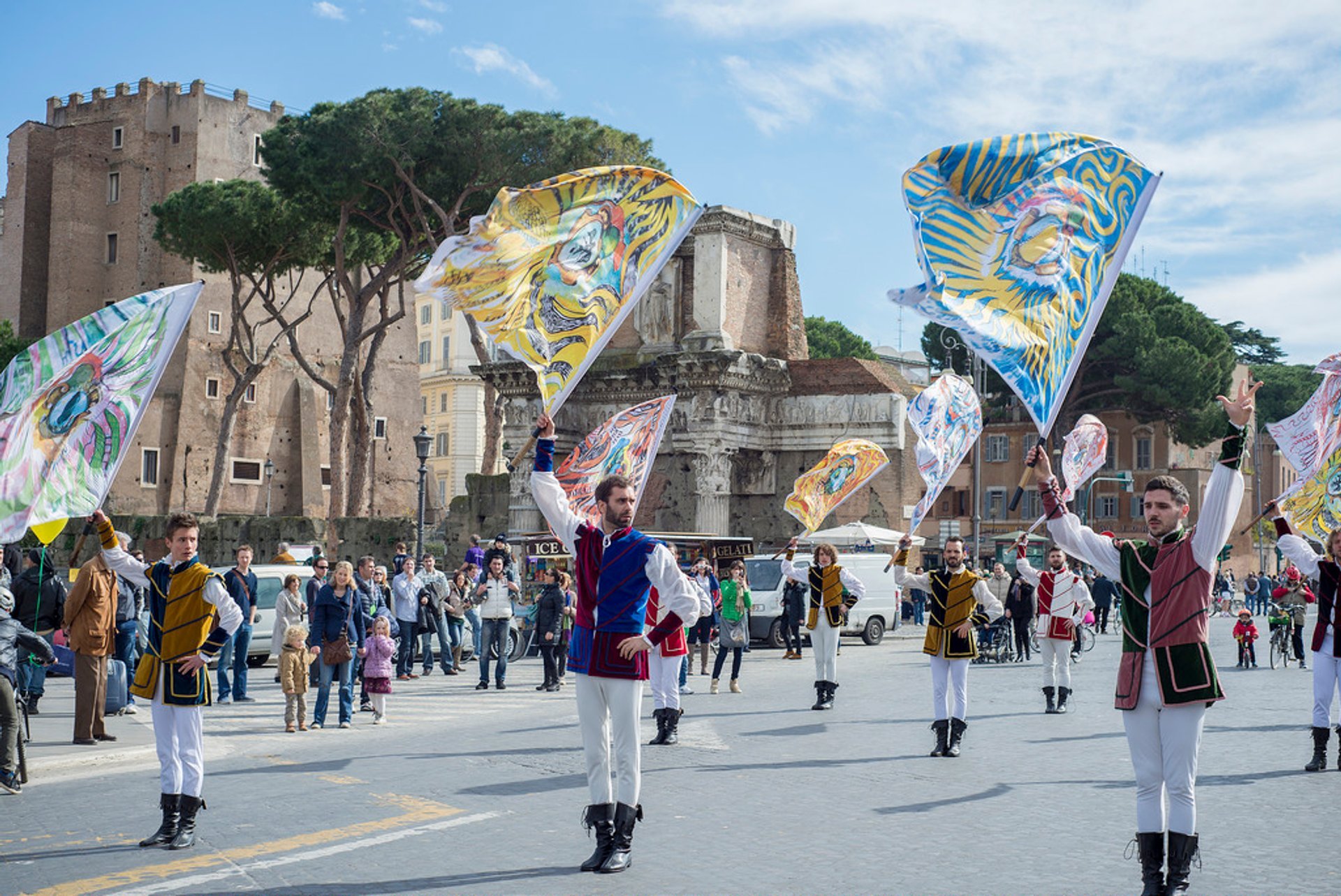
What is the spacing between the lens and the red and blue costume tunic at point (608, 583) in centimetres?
718

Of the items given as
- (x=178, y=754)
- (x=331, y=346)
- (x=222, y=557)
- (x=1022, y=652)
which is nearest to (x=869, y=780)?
(x=178, y=754)

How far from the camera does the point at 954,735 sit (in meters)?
11.4

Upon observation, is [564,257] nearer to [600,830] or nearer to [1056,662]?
[600,830]

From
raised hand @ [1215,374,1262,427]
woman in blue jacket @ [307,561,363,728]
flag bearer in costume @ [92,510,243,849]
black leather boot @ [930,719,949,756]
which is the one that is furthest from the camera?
woman in blue jacket @ [307,561,363,728]

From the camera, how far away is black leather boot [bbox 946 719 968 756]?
11344 mm

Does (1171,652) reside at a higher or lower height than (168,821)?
higher

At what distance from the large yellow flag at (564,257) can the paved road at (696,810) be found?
3285mm

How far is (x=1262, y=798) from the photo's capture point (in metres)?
9.20

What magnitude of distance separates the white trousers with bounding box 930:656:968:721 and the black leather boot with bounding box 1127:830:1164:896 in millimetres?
5032

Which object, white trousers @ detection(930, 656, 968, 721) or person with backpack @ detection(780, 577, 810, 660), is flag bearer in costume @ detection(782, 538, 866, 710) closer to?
white trousers @ detection(930, 656, 968, 721)

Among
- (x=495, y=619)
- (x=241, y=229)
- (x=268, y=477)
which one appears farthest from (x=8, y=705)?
(x=268, y=477)

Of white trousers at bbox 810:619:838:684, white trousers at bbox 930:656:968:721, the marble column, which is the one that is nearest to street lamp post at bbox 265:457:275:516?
the marble column

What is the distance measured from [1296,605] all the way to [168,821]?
19059mm

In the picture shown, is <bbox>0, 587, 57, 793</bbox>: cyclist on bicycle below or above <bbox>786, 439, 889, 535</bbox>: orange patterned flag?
below
